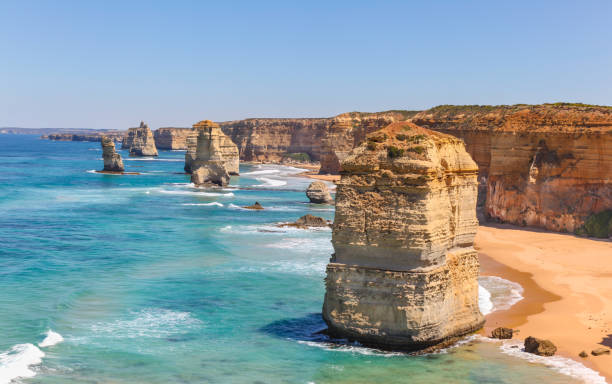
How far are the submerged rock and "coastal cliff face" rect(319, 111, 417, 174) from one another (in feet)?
82.5

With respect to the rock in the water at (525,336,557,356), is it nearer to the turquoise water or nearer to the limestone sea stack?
the turquoise water

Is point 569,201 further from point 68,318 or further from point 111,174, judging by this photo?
point 111,174

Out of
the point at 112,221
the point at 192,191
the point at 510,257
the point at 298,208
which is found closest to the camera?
the point at 510,257

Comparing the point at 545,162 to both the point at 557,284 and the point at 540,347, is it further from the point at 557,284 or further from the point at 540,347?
the point at 540,347

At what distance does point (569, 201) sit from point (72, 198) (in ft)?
156

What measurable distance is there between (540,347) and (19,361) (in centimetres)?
1574

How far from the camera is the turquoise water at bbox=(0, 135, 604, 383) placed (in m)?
18.1

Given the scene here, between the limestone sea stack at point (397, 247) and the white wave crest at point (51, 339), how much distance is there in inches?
351

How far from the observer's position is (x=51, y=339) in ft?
68.0

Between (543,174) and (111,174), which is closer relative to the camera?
(543,174)

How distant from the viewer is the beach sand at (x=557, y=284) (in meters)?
21.0

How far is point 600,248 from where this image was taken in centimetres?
3497

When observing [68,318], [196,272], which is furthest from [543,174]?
[68,318]

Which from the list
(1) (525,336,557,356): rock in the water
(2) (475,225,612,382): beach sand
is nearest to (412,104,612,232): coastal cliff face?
(2) (475,225,612,382): beach sand
